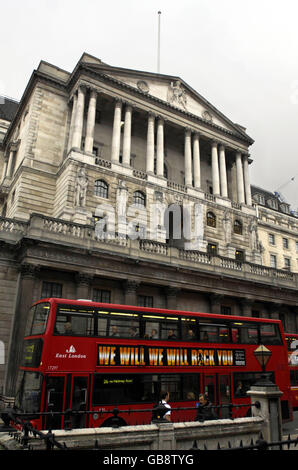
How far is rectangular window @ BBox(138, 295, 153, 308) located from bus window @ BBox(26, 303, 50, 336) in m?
12.5

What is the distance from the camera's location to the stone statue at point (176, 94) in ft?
130

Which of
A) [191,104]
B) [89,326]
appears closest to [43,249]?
[89,326]

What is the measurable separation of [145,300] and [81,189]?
10.1 metres

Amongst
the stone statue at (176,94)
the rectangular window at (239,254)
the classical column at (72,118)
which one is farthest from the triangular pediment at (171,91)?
the rectangular window at (239,254)

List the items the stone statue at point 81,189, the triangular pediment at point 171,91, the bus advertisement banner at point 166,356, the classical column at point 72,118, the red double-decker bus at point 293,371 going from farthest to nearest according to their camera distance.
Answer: the triangular pediment at point 171,91 < the classical column at point 72,118 < the stone statue at point 81,189 < the red double-decker bus at point 293,371 < the bus advertisement banner at point 166,356

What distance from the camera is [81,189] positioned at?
97.6 feet

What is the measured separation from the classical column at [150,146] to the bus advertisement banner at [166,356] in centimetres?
2157

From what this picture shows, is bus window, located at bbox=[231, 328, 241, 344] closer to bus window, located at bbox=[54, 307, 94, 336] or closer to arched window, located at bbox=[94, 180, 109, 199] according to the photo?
bus window, located at bbox=[54, 307, 94, 336]

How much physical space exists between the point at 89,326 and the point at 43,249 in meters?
9.83

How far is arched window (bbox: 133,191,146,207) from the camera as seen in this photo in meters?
33.2

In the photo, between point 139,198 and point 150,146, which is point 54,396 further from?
point 150,146

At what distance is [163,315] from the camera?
1591 centimetres

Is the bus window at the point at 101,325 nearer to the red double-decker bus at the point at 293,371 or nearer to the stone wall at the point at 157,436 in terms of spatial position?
the stone wall at the point at 157,436
